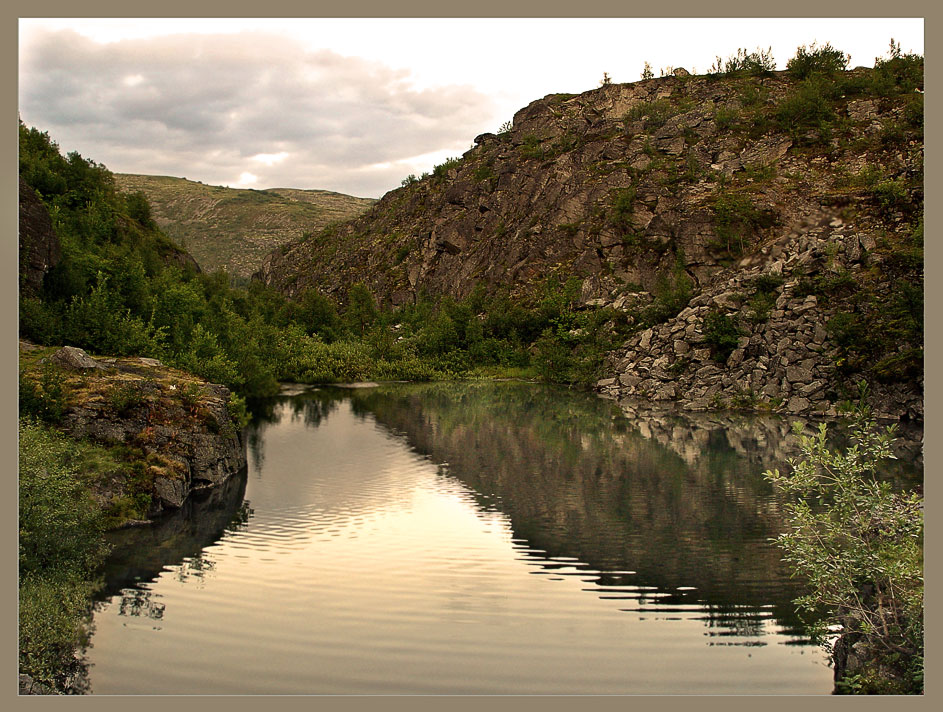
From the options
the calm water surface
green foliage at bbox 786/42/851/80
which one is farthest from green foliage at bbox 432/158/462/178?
the calm water surface

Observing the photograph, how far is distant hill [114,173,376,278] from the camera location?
6063 inches

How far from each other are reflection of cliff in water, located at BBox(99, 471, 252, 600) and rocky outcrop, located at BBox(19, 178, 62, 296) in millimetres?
9611

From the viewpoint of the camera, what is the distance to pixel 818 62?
80438 mm

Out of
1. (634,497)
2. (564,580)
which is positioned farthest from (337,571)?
(634,497)

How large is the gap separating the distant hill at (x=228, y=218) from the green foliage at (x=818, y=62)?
103936mm

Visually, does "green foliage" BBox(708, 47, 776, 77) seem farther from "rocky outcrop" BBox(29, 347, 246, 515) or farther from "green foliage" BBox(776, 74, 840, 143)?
"rocky outcrop" BBox(29, 347, 246, 515)

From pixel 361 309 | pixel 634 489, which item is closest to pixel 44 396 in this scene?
pixel 634 489

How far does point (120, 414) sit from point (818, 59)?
8390 centimetres

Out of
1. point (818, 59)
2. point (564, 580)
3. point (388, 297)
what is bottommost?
point (564, 580)

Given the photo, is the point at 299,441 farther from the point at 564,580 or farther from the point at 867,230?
the point at 867,230

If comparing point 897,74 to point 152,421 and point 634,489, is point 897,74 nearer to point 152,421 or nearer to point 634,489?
point 634,489

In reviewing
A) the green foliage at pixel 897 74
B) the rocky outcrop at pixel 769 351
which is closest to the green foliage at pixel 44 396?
the rocky outcrop at pixel 769 351

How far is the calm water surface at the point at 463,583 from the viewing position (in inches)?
Answer: 410

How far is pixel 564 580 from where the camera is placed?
14734 mm
